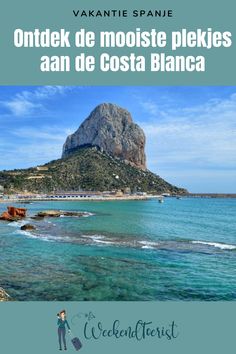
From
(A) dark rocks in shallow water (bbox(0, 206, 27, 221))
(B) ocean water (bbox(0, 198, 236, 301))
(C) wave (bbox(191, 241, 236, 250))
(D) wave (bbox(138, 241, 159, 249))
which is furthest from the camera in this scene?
(A) dark rocks in shallow water (bbox(0, 206, 27, 221))

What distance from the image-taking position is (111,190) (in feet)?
639

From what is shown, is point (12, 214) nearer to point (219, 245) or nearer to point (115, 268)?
point (219, 245)

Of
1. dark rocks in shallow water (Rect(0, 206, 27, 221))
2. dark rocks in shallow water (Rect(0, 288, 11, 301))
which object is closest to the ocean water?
dark rocks in shallow water (Rect(0, 288, 11, 301))

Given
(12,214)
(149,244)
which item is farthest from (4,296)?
(12,214)

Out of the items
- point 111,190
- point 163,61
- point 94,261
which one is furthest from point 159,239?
point 111,190
